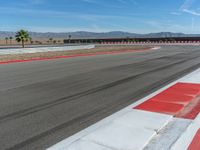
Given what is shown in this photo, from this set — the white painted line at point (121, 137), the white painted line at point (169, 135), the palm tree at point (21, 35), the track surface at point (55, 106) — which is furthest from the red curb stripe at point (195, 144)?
the palm tree at point (21, 35)

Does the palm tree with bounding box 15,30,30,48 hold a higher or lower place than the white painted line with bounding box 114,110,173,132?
higher

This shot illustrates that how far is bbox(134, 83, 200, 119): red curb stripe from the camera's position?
5742mm

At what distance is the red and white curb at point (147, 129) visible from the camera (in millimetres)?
3934

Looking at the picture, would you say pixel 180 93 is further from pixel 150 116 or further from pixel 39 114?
pixel 39 114

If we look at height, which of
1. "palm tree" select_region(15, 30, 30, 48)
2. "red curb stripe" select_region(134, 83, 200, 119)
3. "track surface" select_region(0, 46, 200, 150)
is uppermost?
"palm tree" select_region(15, 30, 30, 48)

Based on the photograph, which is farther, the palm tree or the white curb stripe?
the palm tree

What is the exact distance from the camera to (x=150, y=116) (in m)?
5.38

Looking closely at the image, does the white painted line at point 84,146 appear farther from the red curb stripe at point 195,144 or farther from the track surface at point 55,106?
the red curb stripe at point 195,144

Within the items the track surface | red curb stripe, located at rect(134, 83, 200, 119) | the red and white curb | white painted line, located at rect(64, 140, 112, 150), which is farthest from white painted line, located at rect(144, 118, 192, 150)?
the track surface

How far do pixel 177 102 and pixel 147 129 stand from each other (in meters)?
2.31

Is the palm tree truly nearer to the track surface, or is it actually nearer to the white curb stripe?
the track surface

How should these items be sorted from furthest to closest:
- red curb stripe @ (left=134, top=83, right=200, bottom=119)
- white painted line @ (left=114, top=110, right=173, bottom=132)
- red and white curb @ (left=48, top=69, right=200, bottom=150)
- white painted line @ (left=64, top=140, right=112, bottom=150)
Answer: red curb stripe @ (left=134, top=83, right=200, bottom=119)
white painted line @ (left=114, top=110, right=173, bottom=132)
red and white curb @ (left=48, top=69, right=200, bottom=150)
white painted line @ (left=64, top=140, right=112, bottom=150)

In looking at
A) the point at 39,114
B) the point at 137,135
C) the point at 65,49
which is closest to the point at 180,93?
the point at 137,135

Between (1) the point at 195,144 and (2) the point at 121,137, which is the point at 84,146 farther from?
(1) the point at 195,144
